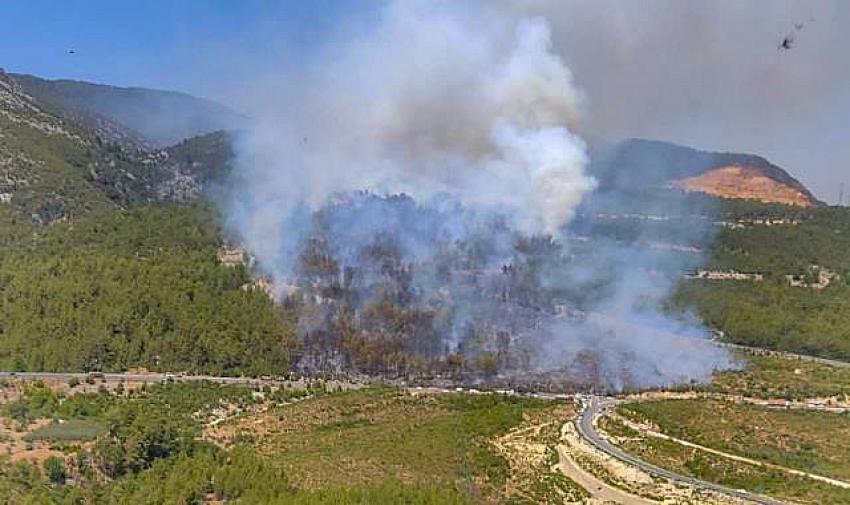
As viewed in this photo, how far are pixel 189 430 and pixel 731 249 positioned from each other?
8720cm

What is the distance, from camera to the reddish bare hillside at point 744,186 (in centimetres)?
17575

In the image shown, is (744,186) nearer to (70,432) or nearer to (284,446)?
(284,446)

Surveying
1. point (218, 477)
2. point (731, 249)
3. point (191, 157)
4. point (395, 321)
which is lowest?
point (218, 477)

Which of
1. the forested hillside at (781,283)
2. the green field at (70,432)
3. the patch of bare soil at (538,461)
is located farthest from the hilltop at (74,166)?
the patch of bare soil at (538,461)

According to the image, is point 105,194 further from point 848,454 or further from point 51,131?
point 848,454

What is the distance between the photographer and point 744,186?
591ft

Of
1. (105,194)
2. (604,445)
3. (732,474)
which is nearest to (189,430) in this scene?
(604,445)

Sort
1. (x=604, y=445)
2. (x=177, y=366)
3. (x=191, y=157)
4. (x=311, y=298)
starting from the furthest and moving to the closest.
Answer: (x=191, y=157) < (x=311, y=298) < (x=177, y=366) < (x=604, y=445)

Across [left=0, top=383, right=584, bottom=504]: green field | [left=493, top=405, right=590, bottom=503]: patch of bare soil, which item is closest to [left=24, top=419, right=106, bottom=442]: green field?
[left=0, top=383, right=584, bottom=504]: green field

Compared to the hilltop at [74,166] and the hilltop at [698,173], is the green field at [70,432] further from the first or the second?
the hilltop at [698,173]

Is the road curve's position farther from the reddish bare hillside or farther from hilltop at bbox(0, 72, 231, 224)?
the reddish bare hillside

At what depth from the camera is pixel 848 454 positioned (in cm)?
5150

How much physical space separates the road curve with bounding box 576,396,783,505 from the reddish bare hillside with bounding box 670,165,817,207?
379 ft

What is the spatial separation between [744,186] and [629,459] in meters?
138
